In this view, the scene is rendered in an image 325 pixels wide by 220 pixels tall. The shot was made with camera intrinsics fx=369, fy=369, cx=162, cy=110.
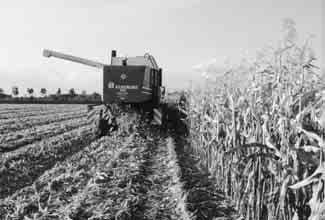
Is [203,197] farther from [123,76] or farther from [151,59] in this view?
[151,59]

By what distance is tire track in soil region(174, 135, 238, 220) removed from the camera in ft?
15.0

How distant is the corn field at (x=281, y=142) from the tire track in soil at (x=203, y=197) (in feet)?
0.59

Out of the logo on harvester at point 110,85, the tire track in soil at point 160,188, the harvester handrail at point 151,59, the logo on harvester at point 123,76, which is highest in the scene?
the harvester handrail at point 151,59

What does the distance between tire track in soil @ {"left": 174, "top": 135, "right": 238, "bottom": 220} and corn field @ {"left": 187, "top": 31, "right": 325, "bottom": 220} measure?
178mm

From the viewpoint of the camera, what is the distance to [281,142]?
3225 mm

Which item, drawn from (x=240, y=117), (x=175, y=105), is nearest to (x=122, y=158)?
(x=240, y=117)

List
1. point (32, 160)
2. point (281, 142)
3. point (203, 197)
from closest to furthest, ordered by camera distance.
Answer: point (281, 142)
point (203, 197)
point (32, 160)

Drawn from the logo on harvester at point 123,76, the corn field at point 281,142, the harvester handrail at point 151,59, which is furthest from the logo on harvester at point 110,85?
the corn field at point 281,142

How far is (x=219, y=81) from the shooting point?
732cm

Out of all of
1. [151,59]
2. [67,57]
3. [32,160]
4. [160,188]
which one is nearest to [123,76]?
[151,59]

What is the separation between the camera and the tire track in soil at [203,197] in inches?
180

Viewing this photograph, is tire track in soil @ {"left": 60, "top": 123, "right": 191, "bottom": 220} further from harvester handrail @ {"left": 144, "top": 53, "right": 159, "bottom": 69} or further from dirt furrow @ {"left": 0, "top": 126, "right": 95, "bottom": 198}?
harvester handrail @ {"left": 144, "top": 53, "right": 159, "bottom": 69}

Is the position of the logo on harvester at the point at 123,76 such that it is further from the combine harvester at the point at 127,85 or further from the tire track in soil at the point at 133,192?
the tire track in soil at the point at 133,192

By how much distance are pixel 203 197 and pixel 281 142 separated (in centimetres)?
223
